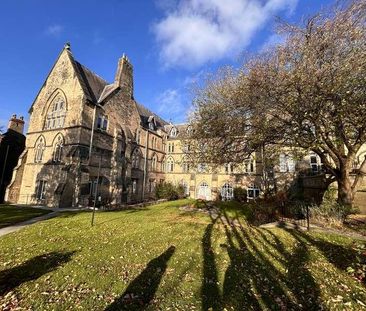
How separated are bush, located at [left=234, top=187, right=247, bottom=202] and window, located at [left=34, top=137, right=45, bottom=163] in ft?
80.6

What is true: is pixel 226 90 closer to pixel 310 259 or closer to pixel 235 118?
pixel 235 118

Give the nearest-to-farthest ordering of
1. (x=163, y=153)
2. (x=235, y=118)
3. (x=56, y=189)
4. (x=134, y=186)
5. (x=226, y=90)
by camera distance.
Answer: (x=235, y=118)
(x=226, y=90)
(x=56, y=189)
(x=134, y=186)
(x=163, y=153)

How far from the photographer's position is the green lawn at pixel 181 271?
5305 millimetres

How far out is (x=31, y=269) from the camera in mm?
7062

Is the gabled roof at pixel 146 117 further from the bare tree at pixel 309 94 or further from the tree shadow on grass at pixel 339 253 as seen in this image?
the tree shadow on grass at pixel 339 253

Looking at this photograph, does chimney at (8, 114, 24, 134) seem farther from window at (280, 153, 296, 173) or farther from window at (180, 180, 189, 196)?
window at (280, 153, 296, 173)

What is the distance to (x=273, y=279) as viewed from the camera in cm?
641

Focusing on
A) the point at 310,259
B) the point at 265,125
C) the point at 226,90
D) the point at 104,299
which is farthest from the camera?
the point at 226,90

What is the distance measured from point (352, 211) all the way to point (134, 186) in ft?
81.0

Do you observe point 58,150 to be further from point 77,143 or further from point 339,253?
point 339,253

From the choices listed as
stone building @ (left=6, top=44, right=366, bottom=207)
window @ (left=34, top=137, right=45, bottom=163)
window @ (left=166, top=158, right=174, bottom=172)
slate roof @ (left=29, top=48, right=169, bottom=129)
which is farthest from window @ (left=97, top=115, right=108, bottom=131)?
window @ (left=166, top=158, right=174, bottom=172)

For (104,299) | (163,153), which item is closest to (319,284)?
(104,299)

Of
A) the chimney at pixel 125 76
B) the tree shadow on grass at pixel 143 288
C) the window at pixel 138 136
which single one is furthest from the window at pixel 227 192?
the tree shadow on grass at pixel 143 288

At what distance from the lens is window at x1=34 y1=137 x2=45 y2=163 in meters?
25.5
